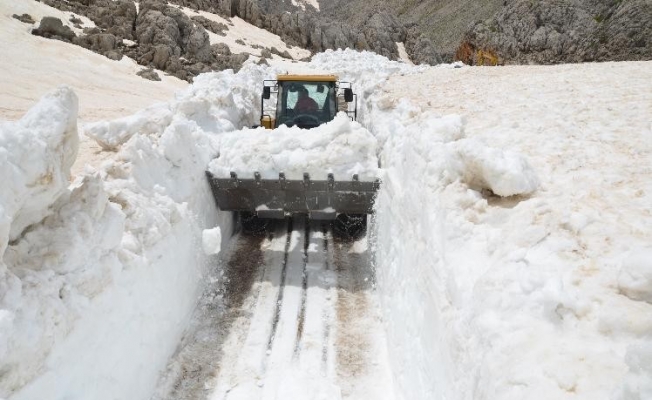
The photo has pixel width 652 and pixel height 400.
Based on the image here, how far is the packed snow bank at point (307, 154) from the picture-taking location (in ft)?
24.7

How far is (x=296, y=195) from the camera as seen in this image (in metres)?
7.62

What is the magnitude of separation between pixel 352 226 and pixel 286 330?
3.17 m

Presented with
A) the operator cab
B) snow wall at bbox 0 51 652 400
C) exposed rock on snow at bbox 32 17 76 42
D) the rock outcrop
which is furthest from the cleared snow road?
the rock outcrop

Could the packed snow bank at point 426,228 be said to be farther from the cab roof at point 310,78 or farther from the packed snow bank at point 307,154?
the cab roof at point 310,78

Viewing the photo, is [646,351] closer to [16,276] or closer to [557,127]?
[16,276]

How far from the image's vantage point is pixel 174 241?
5992mm

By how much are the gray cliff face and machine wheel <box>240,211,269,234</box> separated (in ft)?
68.5

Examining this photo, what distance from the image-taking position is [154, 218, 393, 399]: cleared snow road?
5.39 m

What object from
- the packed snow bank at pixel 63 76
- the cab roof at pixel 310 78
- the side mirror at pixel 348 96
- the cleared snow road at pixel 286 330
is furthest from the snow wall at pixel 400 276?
the packed snow bank at pixel 63 76

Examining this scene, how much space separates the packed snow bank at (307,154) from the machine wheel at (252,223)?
1.67m

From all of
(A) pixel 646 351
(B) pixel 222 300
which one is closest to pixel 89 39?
(B) pixel 222 300

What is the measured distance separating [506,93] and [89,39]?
19.9 metres

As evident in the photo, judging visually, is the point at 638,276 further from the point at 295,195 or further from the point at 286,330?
the point at 295,195

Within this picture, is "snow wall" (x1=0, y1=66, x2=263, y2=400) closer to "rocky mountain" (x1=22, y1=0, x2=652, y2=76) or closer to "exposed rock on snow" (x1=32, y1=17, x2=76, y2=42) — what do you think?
"rocky mountain" (x1=22, y1=0, x2=652, y2=76)
